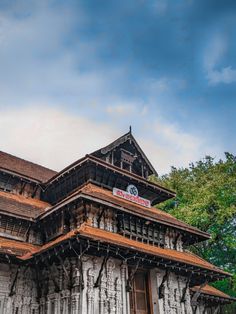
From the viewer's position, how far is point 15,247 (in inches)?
652

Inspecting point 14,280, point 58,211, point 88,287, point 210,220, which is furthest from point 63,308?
point 210,220

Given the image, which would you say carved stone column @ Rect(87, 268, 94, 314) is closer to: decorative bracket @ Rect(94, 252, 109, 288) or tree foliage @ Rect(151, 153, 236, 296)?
decorative bracket @ Rect(94, 252, 109, 288)

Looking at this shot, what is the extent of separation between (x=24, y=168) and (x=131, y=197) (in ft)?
25.5

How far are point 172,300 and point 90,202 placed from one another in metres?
6.27

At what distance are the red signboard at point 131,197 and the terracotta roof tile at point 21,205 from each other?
4118mm

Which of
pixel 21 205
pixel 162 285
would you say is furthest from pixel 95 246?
pixel 21 205

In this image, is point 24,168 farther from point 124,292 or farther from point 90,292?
point 90,292

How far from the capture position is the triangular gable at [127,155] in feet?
70.3

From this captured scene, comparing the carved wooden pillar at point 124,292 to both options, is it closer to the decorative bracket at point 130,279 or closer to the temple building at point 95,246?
the temple building at point 95,246

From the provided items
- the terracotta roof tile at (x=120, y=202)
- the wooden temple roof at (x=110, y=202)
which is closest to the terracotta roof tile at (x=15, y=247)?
the wooden temple roof at (x=110, y=202)

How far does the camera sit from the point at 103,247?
14500 mm

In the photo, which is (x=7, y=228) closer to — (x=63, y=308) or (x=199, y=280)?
(x=63, y=308)

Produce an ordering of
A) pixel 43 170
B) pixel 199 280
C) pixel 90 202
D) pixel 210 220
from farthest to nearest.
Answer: pixel 210 220
pixel 43 170
pixel 199 280
pixel 90 202

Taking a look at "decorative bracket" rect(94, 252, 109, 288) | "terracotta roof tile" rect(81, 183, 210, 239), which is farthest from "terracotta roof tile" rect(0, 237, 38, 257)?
"terracotta roof tile" rect(81, 183, 210, 239)
